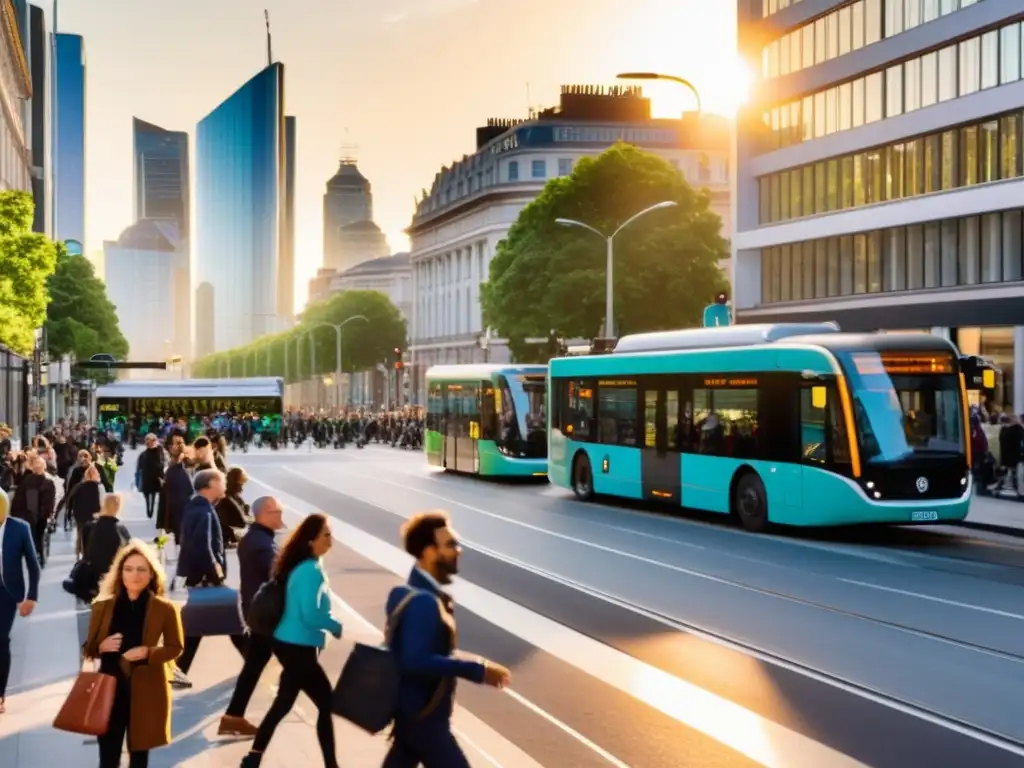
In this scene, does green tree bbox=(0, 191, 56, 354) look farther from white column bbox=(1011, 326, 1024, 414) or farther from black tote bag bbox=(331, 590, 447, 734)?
black tote bag bbox=(331, 590, 447, 734)

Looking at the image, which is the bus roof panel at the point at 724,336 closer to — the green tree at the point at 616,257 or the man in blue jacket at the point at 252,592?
the man in blue jacket at the point at 252,592

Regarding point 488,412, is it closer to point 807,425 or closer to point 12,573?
point 807,425

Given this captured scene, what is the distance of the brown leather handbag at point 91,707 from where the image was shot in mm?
7395

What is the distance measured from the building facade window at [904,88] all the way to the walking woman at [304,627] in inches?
1661

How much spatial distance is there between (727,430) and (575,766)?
1746 cm

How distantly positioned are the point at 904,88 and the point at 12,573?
4691 cm

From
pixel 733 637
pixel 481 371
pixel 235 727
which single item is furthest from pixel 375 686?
pixel 481 371

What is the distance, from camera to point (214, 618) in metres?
10.8

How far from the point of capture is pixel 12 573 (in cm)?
1000

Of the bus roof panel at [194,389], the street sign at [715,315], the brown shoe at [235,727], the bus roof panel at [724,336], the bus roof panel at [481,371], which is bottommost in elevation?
the brown shoe at [235,727]

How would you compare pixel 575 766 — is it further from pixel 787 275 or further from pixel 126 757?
pixel 787 275

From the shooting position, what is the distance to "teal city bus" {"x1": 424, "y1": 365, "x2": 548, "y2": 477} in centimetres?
3919

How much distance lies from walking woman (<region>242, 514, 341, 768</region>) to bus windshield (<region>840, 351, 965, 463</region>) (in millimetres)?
15796

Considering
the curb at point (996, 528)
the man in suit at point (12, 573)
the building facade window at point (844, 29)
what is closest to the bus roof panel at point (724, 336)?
the curb at point (996, 528)
